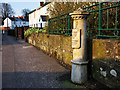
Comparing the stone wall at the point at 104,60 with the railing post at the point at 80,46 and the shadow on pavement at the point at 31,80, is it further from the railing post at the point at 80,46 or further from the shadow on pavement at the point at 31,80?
the shadow on pavement at the point at 31,80

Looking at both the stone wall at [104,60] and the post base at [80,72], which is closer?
the stone wall at [104,60]

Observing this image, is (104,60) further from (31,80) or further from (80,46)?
(31,80)

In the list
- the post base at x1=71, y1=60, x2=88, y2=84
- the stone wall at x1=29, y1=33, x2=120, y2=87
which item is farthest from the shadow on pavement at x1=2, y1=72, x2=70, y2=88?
the stone wall at x1=29, y1=33, x2=120, y2=87

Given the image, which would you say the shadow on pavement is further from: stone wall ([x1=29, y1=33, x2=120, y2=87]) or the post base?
stone wall ([x1=29, y1=33, x2=120, y2=87])

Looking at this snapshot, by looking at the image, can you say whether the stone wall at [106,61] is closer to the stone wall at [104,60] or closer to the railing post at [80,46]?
the stone wall at [104,60]

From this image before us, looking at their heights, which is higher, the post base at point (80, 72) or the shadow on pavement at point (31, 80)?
the post base at point (80, 72)

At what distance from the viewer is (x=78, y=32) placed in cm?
409

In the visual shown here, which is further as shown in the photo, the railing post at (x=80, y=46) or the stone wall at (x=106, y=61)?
the railing post at (x=80, y=46)

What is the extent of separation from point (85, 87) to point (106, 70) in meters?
0.73

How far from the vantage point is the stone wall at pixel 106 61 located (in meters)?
3.31

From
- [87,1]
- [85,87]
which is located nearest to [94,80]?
[85,87]

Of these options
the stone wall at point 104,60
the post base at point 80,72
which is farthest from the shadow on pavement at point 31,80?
the stone wall at point 104,60

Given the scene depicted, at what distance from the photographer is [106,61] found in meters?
3.62

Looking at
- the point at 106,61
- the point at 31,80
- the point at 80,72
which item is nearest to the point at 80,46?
the point at 80,72
